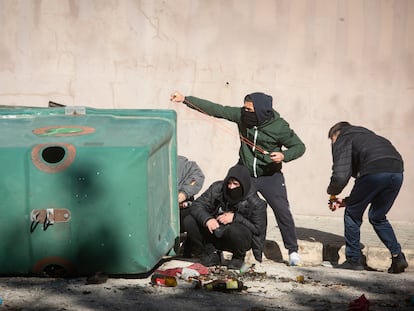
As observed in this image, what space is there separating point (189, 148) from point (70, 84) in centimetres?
148

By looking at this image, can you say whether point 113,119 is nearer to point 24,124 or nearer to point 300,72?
point 24,124

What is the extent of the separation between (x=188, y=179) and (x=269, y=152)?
28.6 inches

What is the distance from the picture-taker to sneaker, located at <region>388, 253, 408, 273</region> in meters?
9.00

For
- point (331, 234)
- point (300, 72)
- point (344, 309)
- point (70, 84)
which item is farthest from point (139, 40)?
point (344, 309)

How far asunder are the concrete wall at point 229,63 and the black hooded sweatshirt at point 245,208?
2855 mm

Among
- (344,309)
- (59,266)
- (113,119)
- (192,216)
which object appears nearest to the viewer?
(344,309)

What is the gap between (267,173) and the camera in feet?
30.3

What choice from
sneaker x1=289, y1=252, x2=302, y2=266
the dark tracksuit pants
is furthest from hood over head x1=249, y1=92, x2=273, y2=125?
sneaker x1=289, y1=252, x2=302, y2=266

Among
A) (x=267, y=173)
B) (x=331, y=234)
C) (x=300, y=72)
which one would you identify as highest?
(x=300, y=72)

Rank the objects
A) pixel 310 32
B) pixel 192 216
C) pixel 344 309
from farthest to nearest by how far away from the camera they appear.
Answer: pixel 310 32
pixel 192 216
pixel 344 309

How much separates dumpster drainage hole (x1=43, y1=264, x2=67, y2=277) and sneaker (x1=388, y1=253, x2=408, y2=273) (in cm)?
290

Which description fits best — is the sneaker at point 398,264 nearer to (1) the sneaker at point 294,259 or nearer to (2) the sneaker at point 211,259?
(1) the sneaker at point 294,259

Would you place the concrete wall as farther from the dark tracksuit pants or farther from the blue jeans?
the dark tracksuit pants

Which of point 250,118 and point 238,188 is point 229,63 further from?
point 238,188
